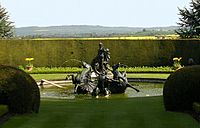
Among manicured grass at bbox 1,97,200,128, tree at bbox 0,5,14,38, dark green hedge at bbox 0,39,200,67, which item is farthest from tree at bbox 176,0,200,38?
manicured grass at bbox 1,97,200,128

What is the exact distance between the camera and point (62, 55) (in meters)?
40.3

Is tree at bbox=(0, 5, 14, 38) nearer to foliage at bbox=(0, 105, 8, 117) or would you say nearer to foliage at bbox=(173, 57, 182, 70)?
A: foliage at bbox=(173, 57, 182, 70)

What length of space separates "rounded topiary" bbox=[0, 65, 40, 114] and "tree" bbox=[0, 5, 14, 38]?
40.5m

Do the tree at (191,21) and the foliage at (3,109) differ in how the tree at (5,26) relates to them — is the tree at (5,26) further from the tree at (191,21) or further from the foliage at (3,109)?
the foliage at (3,109)

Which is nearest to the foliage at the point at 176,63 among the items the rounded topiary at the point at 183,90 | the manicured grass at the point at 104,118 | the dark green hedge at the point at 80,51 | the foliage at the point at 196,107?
the dark green hedge at the point at 80,51

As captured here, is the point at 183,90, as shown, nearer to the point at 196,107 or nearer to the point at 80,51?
the point at 196,107

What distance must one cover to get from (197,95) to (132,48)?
86.0 ft

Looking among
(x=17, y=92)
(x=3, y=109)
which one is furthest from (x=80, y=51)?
(x=3, y=109)

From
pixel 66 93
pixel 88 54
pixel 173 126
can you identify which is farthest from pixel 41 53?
pixel 173 126

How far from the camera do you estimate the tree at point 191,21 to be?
48312mm

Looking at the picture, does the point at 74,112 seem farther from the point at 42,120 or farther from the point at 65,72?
the point at 65,72

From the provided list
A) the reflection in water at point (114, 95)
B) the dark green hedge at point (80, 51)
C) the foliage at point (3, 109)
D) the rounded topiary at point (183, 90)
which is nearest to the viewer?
the foliage at point (3, 109)

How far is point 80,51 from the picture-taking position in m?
40.2

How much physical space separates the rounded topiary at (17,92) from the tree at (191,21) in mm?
36068
